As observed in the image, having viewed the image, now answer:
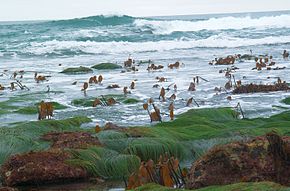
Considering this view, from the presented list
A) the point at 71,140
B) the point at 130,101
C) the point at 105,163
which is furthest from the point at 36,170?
the point at 130,101

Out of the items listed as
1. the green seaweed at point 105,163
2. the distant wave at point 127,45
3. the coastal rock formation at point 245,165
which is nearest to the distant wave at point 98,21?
the distant wave at point 127,45

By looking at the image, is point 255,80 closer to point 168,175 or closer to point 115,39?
point 168,175

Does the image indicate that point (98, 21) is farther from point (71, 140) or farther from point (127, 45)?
point (71, 140)

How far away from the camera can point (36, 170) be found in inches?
218

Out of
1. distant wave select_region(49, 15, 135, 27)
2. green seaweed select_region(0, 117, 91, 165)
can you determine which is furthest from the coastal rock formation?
distant wave select_region(49, 15, 135, 27)

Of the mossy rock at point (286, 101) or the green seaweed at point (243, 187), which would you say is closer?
the green seaweed at point (243, 187)

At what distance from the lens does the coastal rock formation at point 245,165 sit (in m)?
4.54

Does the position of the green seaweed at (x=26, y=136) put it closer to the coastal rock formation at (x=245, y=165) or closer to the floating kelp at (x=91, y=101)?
the coastal rock formation at (x=245, y=165)

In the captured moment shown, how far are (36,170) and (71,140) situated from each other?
115 centimetres

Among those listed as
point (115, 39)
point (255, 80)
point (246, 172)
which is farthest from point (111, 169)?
point (115, 39)

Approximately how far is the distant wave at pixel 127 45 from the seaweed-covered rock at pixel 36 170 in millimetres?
26962

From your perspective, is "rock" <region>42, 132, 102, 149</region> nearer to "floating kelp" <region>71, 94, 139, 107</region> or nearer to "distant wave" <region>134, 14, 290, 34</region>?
"floating kelp" <region>71, 94, 139, 107</region>

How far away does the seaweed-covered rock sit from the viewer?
549 centimetres

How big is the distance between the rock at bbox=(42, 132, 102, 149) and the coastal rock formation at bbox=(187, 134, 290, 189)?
2.11m
